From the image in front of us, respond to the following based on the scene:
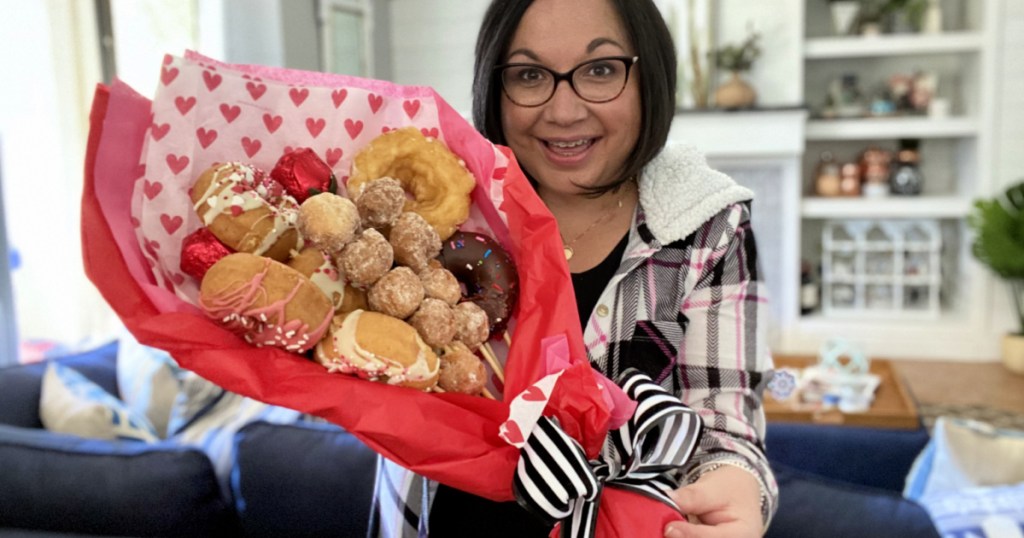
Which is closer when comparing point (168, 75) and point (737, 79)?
point (168, 75)

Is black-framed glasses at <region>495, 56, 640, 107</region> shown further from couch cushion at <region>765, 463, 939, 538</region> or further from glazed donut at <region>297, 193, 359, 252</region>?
couch cushion at <region>765, 463, 939, 538</region>

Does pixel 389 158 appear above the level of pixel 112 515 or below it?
above

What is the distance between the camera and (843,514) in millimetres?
1157

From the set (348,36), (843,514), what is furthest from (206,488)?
(348,36)

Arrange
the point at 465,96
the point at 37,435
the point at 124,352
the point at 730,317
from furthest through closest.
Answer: the point at 465,96
the point at 124,352
the point at 37,435
the point at 730,317

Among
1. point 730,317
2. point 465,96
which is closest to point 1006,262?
point 465,96

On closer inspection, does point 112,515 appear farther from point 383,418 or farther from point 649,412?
point 649,412

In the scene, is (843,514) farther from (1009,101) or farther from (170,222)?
(1009,101)

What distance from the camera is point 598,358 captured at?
0.95 m

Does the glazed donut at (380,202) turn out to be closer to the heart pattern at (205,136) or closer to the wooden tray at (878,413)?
the heart pattern at (205,136)

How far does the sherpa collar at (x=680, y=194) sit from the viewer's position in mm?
950

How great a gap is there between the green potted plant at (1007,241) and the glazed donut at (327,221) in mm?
3990

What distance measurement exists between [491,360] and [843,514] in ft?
2.25

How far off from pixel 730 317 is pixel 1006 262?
11.6 feet
